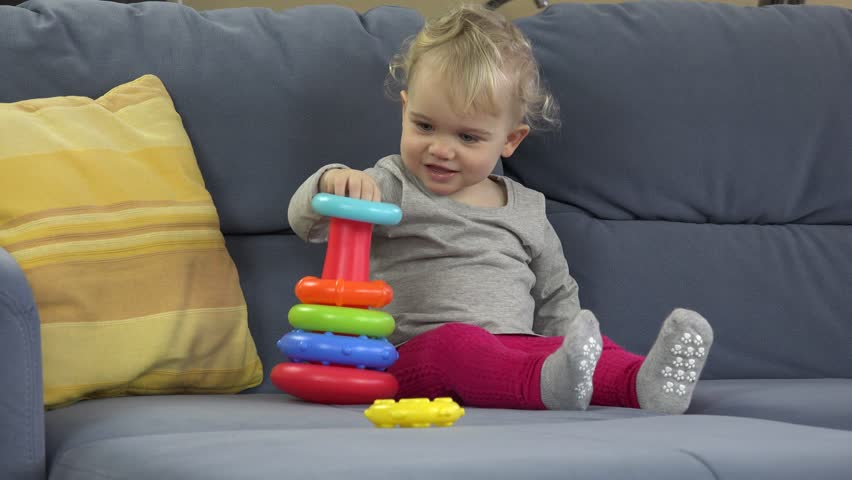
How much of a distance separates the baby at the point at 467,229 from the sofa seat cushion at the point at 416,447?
218mm

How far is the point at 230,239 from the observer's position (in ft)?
5.84

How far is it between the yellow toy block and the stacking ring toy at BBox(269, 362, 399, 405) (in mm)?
261

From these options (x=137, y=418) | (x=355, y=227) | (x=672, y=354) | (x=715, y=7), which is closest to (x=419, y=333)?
(x=355, y=227)

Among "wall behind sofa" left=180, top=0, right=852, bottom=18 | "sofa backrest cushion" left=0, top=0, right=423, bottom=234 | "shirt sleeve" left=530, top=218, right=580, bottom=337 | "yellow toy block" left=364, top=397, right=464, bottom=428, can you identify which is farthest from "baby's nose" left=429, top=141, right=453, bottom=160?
"wall behind sofa" left=180, top=0, right=852, bottom=18

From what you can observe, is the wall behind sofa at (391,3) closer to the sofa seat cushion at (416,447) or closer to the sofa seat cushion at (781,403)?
the sofa seat cushion at (781,403)

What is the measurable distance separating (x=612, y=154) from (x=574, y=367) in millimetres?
728

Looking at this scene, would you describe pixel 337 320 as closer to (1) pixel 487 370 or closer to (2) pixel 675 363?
(1) pixel 487 370

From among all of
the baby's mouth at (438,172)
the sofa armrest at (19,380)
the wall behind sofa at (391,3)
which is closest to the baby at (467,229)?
the baby's mouth at (438,172)

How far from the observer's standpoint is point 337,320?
1.46 metres

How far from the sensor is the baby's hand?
5.24ft

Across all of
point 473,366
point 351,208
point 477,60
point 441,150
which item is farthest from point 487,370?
point 477,60

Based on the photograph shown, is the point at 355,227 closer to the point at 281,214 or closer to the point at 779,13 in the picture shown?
the point at 281,214

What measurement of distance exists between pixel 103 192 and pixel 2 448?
52cm

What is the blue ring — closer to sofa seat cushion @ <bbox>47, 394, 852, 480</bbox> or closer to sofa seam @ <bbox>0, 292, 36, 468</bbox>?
sofa seat cushion @ <bbox>47, 394, 852, 480</bbox>
